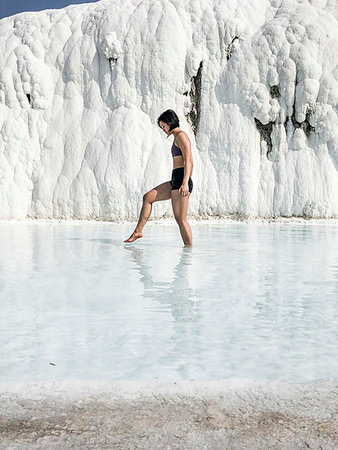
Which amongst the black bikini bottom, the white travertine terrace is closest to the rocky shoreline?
the black bikini bottom

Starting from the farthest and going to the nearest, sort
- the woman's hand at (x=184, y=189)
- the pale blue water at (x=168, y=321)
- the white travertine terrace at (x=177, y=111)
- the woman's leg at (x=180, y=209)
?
1. the white travertine terrace at (x=177, y=111)
2. the woman's leg at (x=180, y=209)
3. the woman's hand at (x=184, y=189)
4. the pale blue water at (x=168, y=321)

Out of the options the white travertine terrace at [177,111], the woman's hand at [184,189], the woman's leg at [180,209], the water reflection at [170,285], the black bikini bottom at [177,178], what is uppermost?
the white travertine terrace at [177,111]

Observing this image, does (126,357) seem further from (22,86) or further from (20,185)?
(22,86)

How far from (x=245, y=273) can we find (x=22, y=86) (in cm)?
1639

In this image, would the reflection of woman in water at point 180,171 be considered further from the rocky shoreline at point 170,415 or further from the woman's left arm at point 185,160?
the rocky shoreline at point 170,415

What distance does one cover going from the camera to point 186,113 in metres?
18.1

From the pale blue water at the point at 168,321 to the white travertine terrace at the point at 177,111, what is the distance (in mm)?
12853

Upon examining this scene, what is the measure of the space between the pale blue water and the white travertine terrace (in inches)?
506

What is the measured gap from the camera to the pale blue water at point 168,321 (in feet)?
5.79

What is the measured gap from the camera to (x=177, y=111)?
18.0 metres

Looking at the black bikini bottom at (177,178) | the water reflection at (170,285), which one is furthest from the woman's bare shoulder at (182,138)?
the water reflection at (170,285)

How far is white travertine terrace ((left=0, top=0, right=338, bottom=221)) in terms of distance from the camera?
17266mm

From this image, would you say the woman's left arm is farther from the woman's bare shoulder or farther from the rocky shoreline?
the rocky shoreline

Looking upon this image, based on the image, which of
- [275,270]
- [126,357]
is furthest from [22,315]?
[275,270]
